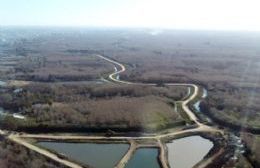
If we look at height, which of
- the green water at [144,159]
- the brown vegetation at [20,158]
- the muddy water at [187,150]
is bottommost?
the brown vegetation at [20,158]

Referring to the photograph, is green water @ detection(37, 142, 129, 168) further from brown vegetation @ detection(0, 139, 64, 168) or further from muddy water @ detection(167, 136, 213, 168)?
muddy water @ detection(167, 136, 213, 168)

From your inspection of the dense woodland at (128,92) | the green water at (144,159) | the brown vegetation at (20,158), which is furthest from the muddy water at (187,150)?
the brown vegetation at (20,158)

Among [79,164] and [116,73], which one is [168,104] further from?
[116,73]

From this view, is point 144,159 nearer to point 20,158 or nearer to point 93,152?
point 93,152

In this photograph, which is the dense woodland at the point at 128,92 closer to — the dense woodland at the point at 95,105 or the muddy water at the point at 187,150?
the dense woodland at the point at 95,105

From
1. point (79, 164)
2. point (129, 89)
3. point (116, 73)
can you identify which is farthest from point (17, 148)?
point (116, 73)

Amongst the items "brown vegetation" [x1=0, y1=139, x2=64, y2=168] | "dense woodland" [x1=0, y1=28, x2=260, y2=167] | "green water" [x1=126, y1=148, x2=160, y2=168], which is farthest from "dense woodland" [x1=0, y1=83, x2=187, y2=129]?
"brown vegetation" [x1=0, y1=139, x2=64, y2=168]

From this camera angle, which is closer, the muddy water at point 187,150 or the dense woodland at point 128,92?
the muddy water at point 187,150
